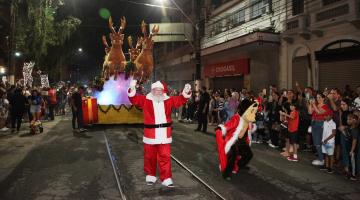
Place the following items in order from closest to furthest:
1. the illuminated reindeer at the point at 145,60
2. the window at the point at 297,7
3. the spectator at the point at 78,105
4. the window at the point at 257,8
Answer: the spectator at the point at 78,105 < the window at the point at 297,7 < the illuminated reindeer at the point at 145,60 < the window at the point at 257,8

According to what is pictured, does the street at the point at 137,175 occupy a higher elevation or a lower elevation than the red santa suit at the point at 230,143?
lower

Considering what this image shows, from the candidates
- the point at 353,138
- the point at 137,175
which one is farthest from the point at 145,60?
the point at 353,138

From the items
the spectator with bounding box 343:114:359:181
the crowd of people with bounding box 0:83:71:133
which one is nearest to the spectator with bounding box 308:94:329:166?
the spectator with bounding box 343:114:359:181

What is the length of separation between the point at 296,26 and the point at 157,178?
1219 centimetres

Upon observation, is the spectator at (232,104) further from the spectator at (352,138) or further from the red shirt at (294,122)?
the spectator at (352,138)

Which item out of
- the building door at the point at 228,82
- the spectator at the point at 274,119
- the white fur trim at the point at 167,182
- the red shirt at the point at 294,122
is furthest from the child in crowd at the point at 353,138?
the building door at the point at 228,82

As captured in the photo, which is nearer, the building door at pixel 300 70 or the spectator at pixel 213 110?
the building door at pixel 300 70

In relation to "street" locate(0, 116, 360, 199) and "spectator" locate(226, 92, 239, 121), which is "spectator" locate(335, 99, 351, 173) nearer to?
"street" locate(0, 116, 360, 199)

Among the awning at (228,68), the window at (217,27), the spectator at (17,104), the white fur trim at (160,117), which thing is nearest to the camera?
the white fur trim at (160,117)

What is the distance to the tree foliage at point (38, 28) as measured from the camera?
929 inches

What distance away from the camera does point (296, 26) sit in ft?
54.9

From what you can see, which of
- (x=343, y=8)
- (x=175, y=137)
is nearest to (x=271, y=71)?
(x=343, y=8)

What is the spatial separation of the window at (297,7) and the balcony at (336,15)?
54.8 inches

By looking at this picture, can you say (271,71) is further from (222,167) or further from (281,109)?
(222,167)
